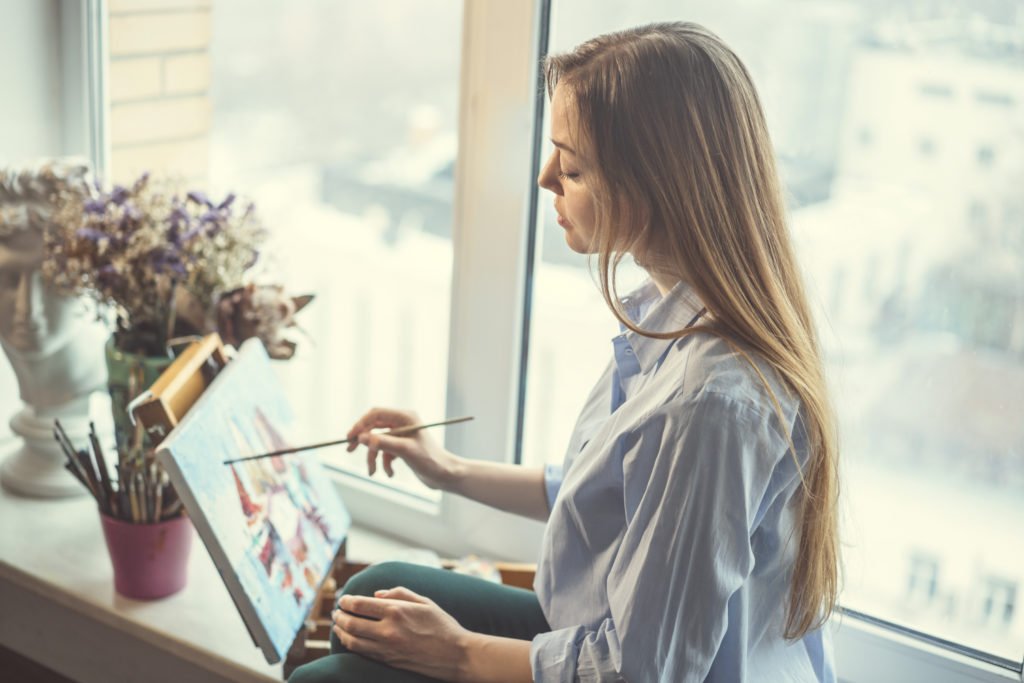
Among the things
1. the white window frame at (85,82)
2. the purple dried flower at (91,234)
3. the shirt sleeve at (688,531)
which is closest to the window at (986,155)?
the shirt sleeve at (688,531)

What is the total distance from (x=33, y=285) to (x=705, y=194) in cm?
105

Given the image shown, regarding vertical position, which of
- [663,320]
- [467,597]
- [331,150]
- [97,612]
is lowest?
[97,612]

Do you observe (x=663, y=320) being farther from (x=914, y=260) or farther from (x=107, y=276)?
(x=107, y=276)

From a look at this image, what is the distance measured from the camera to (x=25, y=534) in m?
1.67

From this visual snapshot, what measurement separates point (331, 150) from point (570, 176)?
0.72 m

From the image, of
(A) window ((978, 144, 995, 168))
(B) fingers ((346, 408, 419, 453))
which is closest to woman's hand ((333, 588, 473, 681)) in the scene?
(B) fingers ((346, 408, 419, 453))

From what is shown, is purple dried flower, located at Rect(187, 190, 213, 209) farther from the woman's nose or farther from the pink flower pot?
the woman's nose

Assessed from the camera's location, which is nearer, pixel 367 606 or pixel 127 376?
pixel 367 606

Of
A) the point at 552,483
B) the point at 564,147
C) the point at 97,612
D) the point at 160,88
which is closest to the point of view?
the point at 564,147

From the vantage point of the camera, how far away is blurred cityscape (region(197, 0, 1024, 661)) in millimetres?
1205

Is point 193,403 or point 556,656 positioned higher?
point 193,403

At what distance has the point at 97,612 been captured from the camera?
4.99 ft

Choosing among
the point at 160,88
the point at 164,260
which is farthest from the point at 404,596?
the point at 160,88

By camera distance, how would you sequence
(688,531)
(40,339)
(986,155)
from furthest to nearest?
(40,339) → (986,155) → (688,531)
